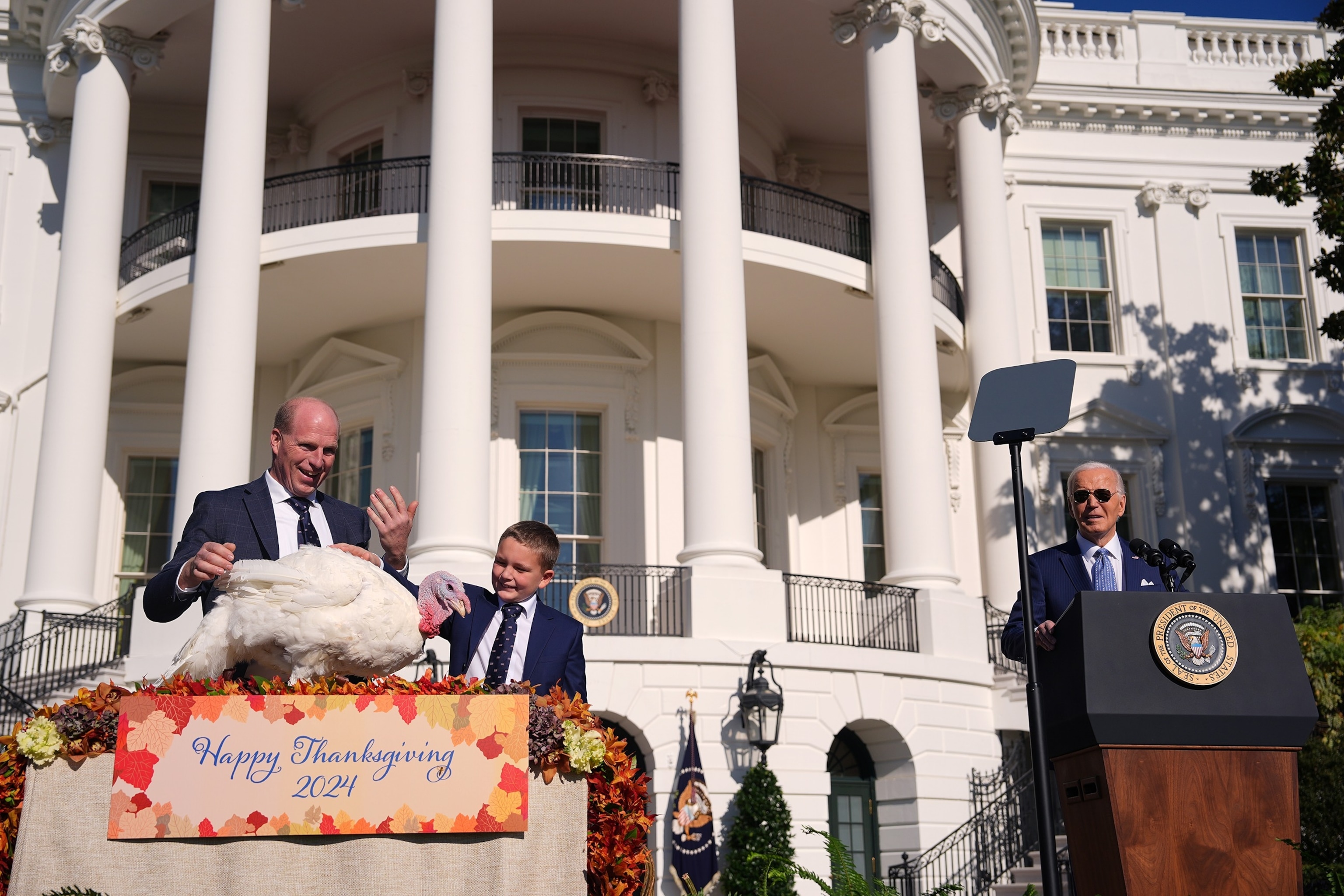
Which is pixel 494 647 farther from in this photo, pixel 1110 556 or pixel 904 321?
pixel 904 321

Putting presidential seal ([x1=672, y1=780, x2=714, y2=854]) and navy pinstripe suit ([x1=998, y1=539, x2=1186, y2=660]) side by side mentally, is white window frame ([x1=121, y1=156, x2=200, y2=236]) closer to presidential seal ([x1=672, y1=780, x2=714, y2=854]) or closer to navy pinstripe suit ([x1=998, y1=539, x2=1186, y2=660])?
presidential seal ([x1=672, y1=780, x2=714, y2=854])

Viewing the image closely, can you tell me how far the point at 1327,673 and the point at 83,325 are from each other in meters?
15.5

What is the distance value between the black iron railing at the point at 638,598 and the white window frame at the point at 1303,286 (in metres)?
11.4

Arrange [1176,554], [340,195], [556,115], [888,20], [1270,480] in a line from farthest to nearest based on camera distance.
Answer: [1270,480] < [556,115] < [340,195] < [888,20] < [1176,554]

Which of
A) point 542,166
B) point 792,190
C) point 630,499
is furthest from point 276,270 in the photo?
point 792,190

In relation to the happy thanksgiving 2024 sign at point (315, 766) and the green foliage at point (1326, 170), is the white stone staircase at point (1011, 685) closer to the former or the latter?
the green foliage at point (1326, 170)

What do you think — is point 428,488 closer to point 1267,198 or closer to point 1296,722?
point 1296,722

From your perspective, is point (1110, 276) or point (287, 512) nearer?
point (287, 512)

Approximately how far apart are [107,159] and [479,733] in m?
16.7

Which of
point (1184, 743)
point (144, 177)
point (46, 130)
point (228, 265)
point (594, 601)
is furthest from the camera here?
point (144, 177)

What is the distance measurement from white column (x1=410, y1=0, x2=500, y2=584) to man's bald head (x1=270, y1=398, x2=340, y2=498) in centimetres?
972

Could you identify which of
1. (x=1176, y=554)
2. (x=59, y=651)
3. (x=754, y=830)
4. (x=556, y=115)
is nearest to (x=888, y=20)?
(x=556, y=115)

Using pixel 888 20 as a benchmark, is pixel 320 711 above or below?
below

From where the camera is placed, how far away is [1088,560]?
531 centimetres
